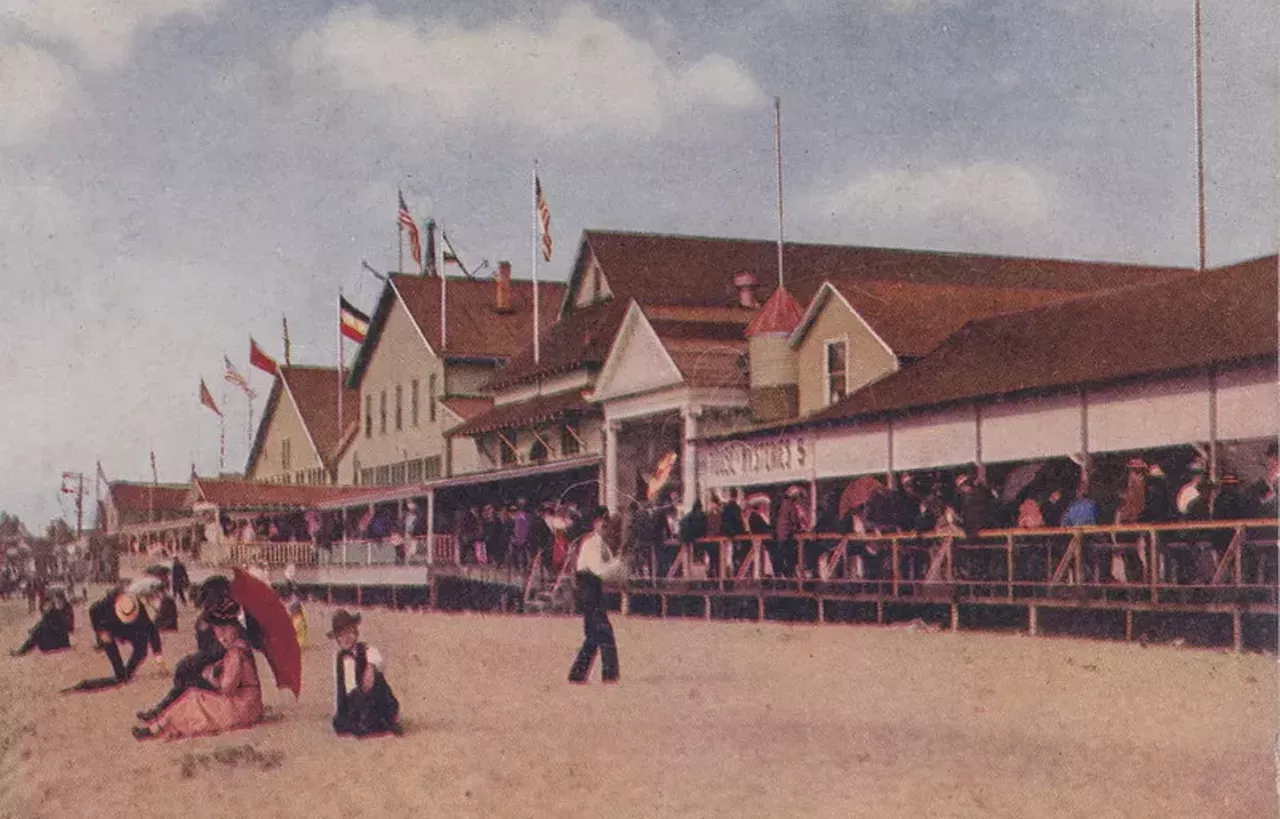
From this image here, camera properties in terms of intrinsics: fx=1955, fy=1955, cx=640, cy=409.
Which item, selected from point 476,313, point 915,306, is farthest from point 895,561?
point 476,313

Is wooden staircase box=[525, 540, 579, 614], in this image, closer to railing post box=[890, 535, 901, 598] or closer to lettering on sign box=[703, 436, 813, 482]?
lettering on sign box=[703, 436, 813, 482]

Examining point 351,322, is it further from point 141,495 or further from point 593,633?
point 141,495

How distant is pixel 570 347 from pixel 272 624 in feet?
97.0

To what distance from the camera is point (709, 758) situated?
1309cm

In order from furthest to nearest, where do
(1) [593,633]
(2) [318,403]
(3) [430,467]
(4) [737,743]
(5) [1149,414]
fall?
(2) [318,403] < (3) [430,467] < (5) [1149,414] < (1) [593,633] < (4) [737,743]

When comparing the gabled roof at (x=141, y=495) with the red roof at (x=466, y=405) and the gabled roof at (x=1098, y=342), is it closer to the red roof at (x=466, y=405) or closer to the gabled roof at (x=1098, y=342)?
the red roof at (x=466, y=405)

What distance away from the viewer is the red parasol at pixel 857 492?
27737 mm

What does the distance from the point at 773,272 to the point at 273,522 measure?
1710 cm

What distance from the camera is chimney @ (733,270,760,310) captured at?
135 feet

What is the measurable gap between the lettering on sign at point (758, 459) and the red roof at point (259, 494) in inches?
881

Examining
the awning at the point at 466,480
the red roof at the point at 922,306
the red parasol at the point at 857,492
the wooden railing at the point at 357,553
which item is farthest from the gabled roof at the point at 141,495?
the red parasol at the point at 857,492

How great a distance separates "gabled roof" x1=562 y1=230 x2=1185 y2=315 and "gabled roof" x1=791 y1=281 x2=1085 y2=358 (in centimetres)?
821

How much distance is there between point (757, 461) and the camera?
104 ft

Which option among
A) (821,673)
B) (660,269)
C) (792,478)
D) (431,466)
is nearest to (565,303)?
(660,269)
